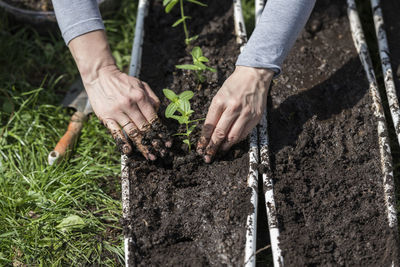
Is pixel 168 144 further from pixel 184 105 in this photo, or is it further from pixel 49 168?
pixel 49 168

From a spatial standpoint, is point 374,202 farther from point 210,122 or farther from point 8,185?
point 8,185

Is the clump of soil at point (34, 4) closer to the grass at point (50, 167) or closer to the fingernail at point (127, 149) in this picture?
the grass at point (50, 167)

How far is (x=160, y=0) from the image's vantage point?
2.76 metres

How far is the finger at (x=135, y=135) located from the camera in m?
1.98

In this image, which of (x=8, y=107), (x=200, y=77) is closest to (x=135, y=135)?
(x=200, y=77)

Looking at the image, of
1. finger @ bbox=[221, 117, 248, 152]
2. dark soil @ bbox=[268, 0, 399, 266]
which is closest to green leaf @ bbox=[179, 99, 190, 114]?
finger @ bbox=[221, 117, 248, 152]

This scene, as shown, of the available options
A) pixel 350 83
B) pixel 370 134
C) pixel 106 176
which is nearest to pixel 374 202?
pixel 370 134

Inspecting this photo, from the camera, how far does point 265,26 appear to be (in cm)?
205

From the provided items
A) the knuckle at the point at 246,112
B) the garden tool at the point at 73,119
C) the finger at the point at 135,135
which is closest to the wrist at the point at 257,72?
the knuckle at the point at 246,112

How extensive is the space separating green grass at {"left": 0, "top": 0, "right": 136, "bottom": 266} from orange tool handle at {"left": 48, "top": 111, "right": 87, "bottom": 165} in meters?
0.04

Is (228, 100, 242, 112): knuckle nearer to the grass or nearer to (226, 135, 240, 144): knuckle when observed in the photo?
(226, 135, 240, 144): knuckle

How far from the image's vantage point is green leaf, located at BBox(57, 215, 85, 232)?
7.06 ft

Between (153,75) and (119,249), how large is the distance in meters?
0.93

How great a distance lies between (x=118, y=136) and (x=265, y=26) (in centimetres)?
82
